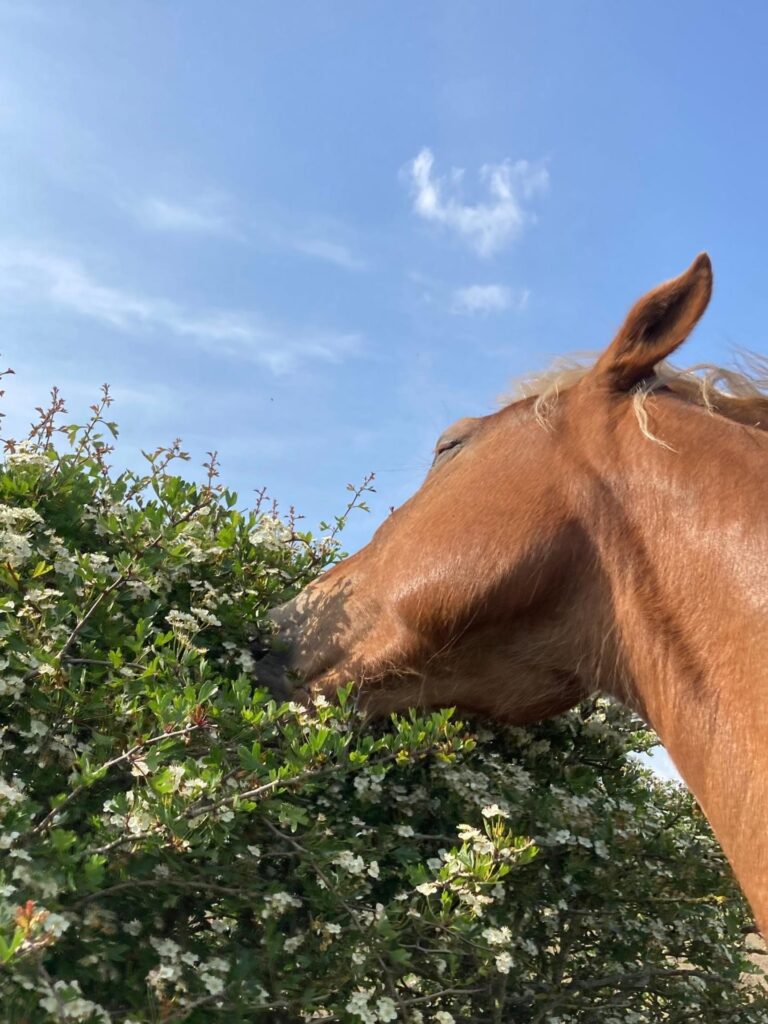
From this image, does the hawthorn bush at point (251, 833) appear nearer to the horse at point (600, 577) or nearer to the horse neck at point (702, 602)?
the horse at point (600, 577)

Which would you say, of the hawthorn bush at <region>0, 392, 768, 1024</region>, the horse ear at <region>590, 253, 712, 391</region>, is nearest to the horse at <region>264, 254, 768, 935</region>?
the horse ear at <region>590, 253, 712, 391</region>

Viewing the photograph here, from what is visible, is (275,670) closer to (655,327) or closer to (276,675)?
(276,675)

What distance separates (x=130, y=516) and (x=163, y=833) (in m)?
1.11

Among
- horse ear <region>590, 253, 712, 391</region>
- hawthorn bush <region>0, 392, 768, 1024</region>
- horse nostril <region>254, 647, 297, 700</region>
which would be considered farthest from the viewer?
→ horse nostril <region>254, 647, 297, 700</region>

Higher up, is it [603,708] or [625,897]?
[603,708]

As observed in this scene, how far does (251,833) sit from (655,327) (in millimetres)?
1841

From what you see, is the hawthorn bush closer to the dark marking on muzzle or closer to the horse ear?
the dark marking on muzzle

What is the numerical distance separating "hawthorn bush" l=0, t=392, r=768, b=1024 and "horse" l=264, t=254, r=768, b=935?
251 millimetres

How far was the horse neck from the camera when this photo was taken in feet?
6.57

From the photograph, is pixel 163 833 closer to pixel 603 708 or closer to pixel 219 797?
pixel 219 797

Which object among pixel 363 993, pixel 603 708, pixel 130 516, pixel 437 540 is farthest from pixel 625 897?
pixel 130 516

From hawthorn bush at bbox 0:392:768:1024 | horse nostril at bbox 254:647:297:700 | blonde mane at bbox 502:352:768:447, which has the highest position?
blonde mane at bbox 502:352:768:447

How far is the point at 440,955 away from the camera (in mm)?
2244

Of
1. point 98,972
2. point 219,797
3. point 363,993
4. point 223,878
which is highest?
point 219,797
